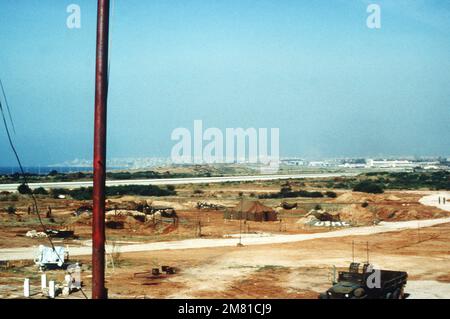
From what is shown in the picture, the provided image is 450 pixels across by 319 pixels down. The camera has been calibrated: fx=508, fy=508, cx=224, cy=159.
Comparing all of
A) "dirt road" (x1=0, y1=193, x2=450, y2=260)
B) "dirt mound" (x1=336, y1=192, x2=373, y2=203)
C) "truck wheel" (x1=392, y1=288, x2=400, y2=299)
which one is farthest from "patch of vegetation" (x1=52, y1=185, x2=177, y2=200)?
"truck wheel" (x1=392, y1=288, x2=400, y2=299)

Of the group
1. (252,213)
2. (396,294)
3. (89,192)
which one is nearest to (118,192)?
(89,192)

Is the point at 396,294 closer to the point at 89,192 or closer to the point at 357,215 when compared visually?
the point at 357,215

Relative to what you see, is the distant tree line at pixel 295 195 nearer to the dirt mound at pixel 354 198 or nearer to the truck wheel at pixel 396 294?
the dirt mound at pixel 354 198

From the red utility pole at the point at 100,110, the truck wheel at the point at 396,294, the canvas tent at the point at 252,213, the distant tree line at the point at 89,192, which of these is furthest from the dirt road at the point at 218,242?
the distant tree line at the point at 89,192

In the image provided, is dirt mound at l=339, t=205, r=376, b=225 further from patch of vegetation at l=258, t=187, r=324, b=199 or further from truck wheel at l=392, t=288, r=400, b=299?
truck wheel at l=392, t=288, r=400, b=299

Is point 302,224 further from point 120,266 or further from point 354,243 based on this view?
point 120,266

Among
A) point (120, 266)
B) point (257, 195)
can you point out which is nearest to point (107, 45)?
point (120, 266)
